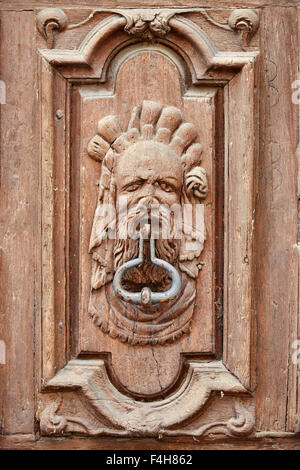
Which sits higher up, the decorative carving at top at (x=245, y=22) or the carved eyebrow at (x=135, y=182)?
the decorative carving at top at (x=245, y=22)

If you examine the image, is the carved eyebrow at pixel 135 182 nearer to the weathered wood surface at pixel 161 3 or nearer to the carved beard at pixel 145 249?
the carved beard at pixel 145 249

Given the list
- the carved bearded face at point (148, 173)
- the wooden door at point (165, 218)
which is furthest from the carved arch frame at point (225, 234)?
the carved bearded face at point (148, 173)

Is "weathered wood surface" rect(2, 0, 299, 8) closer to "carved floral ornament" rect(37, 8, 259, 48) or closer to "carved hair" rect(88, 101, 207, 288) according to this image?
"carved floral ornament" rect(37, 8, 259, 48)

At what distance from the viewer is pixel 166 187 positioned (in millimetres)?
1292

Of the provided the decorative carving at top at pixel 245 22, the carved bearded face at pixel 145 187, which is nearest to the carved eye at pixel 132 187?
the carved bearded face at pixel 145 187

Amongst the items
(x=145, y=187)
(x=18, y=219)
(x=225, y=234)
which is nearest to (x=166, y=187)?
(x=145, y=187)

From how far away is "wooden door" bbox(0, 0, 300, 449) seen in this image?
1.29 m

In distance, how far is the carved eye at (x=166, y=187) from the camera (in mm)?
1287

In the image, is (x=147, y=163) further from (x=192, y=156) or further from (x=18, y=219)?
(x=18, y=219)

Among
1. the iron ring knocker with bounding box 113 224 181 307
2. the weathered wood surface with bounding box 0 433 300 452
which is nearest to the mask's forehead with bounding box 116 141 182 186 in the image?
the iron ring knocker with bounding box 113 224 181 307

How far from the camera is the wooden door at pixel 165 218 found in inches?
50.9

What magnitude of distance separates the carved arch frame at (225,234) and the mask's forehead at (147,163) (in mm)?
117

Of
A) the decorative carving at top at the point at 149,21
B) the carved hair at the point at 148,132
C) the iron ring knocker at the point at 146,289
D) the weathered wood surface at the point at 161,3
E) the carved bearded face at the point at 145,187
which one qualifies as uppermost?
the weathered wood surface at the point at 161,3

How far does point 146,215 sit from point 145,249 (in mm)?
71
